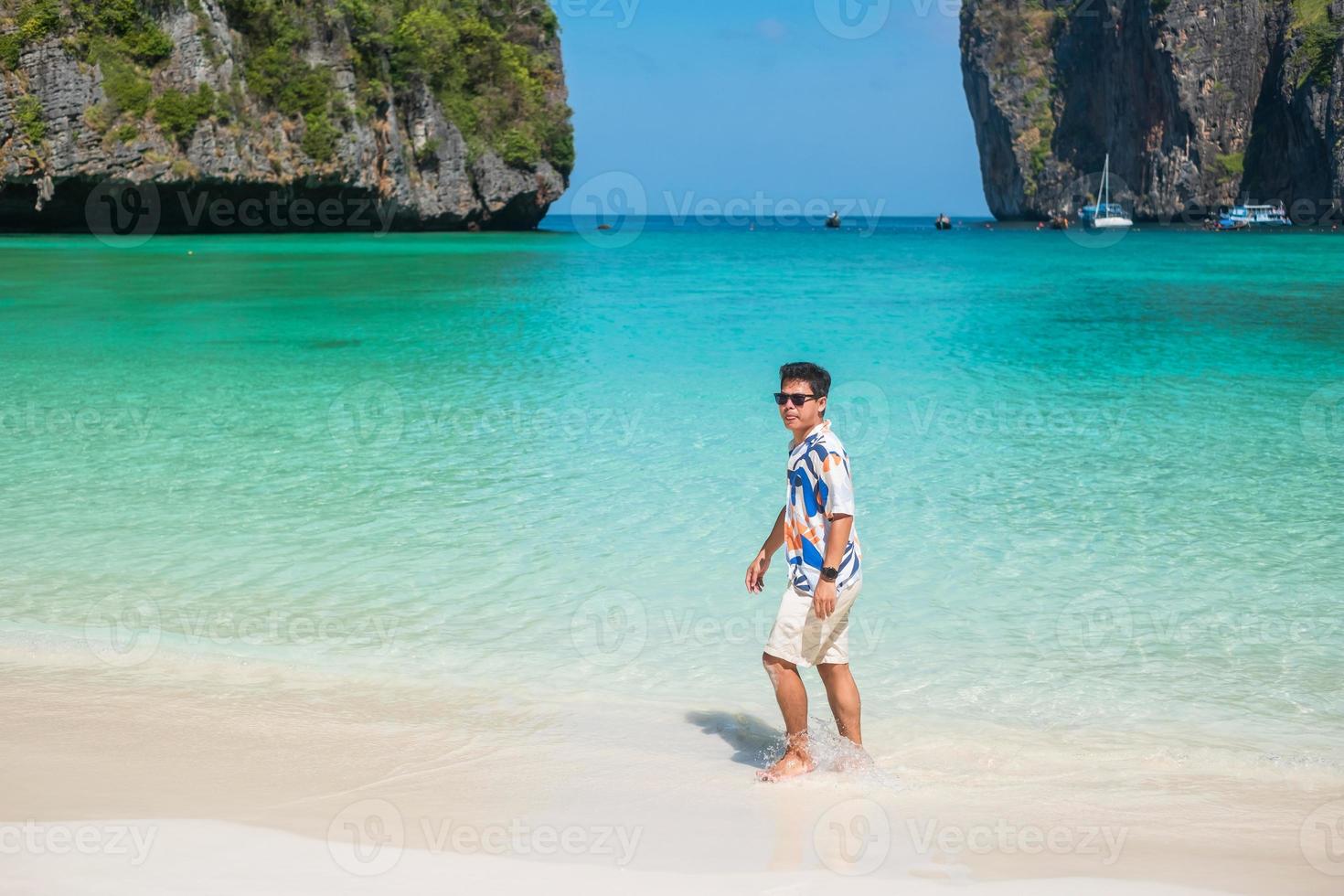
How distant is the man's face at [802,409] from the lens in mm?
4175

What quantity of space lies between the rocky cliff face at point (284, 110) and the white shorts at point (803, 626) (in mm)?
53511

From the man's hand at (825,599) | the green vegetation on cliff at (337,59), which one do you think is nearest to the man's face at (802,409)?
the man's hand at (825,599)

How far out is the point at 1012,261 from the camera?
49.1m

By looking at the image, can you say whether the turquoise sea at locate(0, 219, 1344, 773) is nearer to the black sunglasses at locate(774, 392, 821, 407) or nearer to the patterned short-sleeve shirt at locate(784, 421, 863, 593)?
the patterned short-sleeve shirt at locate(784, 421, 863, 593)

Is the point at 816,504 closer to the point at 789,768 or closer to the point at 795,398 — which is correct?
the point at 795,398

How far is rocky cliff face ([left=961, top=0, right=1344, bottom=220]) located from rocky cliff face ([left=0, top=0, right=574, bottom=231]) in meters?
56.1

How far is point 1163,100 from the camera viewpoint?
10725cm

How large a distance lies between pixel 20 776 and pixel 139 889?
1.13 metres

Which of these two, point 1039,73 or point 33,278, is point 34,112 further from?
point 1039,73

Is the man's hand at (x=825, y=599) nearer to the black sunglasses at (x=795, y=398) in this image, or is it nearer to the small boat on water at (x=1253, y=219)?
the black sunglasses at (x=795, y=398)

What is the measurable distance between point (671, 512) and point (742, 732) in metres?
3.68

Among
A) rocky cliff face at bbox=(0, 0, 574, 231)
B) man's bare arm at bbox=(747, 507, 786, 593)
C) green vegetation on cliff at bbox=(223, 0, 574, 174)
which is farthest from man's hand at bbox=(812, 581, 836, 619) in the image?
green vegetation on cliff at bbox=(223, 0, 574, 174)

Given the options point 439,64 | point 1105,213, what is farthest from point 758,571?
point 1105,213

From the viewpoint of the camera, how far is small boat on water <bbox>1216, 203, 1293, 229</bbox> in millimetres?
83625
